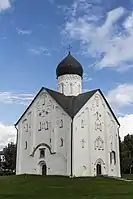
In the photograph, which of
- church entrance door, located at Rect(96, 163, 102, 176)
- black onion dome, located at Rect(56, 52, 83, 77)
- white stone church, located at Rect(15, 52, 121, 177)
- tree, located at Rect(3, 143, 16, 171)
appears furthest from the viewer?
tree, located at Rect(3, 143, 16, 171)

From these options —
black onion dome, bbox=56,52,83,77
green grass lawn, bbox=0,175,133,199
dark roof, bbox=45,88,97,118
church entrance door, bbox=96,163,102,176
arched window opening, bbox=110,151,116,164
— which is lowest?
green grass lawn, bbox=0,175,133,199

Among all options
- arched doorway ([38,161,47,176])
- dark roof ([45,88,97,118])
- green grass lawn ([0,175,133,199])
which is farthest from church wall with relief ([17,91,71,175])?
green grass lawn ([0,175,133,199])

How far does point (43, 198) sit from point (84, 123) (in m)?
23.5

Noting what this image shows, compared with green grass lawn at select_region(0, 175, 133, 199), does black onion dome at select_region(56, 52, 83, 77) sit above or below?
above

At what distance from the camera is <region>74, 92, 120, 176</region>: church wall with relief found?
41.8 metres

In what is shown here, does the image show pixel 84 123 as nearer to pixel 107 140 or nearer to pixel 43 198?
pixel 107 140

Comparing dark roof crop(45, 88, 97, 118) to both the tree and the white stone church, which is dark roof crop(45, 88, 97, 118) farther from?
the tree

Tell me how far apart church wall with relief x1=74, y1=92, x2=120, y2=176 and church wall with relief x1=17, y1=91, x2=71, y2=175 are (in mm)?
1529

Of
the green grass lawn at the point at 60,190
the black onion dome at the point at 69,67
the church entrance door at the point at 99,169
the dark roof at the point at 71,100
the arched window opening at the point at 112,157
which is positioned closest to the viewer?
the green grass lawn at the point at 60,190

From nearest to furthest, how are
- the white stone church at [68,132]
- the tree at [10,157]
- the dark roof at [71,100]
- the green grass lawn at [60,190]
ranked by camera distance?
the green grass lawn at [60,190]
the white stone church at [68,132]
the dark roof at [71,100]
the tree at [10,157]

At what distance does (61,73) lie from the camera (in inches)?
1948

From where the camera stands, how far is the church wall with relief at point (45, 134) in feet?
137

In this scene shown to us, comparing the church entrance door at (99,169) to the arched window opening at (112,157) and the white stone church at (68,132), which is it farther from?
the arched window opening at (112,157)

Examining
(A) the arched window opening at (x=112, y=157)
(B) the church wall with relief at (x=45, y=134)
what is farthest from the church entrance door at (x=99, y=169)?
(B) the church wall with relief at (x=45, y=134)
